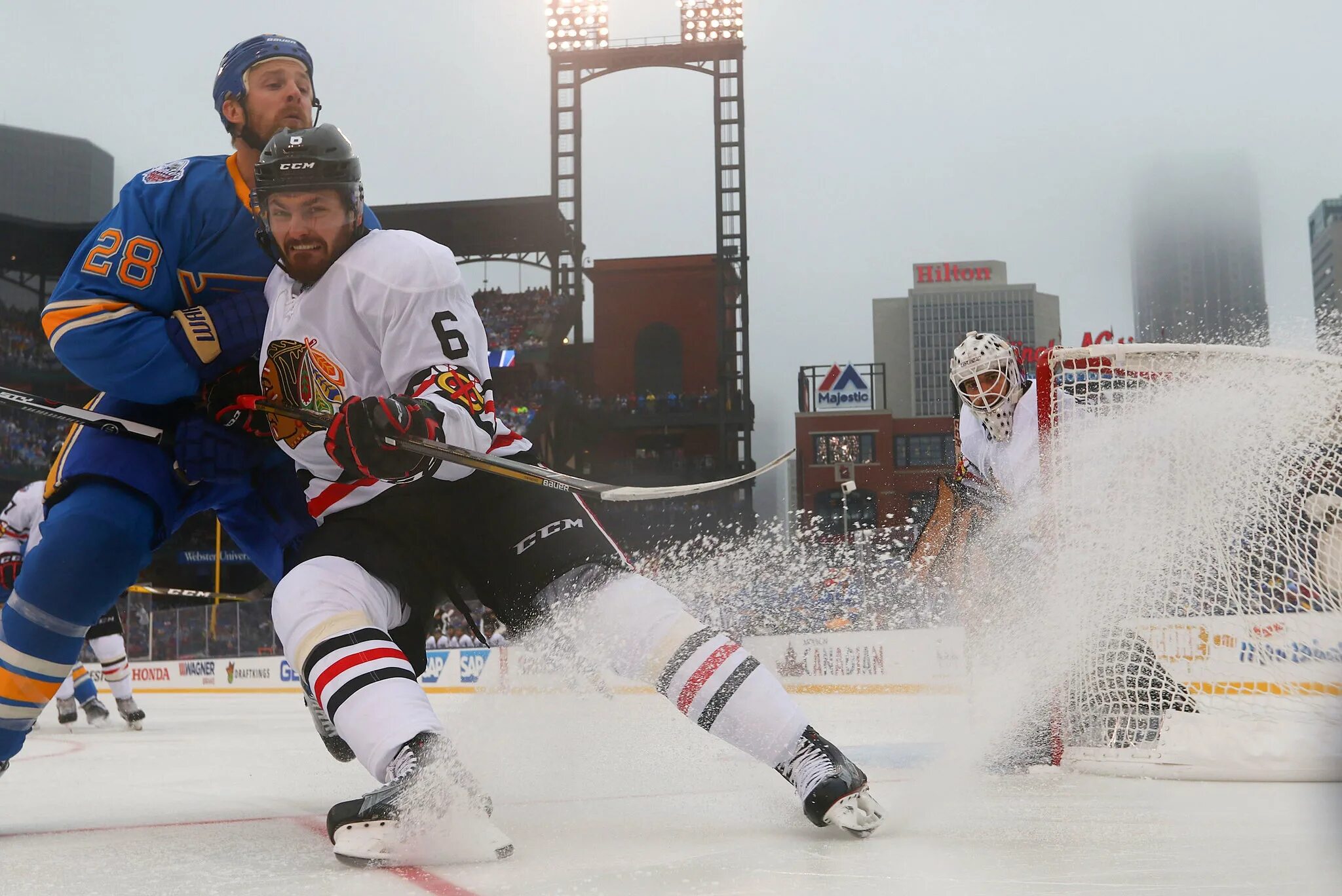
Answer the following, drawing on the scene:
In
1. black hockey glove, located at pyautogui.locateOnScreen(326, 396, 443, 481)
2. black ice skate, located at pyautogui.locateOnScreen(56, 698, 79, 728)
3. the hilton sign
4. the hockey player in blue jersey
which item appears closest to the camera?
black hockey glove, located at pyautogui.locateOnScreen(326, 396, 443, 481)

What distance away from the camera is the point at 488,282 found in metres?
20.7

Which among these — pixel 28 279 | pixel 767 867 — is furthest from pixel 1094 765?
pixel 28 279

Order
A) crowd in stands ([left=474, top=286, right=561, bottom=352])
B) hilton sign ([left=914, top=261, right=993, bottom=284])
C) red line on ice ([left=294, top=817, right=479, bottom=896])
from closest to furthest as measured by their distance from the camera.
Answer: red line on ice ([left=294, top=817, right=479, bottom=896]) < crowd in stands ([left=474, top=286, right=561, bottom=352]) < hilton sign ([left=914, top=261, right=993, bottom=284])

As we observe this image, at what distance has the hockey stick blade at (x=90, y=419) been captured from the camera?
193cm

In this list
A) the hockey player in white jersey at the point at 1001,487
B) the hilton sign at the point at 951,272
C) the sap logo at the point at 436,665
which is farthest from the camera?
the hilton sign at the point at 951,272

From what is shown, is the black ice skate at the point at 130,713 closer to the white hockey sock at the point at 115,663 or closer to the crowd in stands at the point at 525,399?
the white hockey sock at the point at 115,663

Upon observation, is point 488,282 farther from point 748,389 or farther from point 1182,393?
point 1182,393

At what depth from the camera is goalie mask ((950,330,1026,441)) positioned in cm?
285

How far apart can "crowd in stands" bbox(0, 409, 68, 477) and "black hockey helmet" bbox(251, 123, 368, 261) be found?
60.3ft

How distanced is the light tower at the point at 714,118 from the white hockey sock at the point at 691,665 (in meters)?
17.8

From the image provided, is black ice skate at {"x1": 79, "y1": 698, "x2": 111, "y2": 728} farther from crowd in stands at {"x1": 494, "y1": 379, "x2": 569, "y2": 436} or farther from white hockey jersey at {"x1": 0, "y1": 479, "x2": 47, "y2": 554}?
crowd in stands at {"x1": 494, "y1": 379, "x2": 569, "y2": 436}

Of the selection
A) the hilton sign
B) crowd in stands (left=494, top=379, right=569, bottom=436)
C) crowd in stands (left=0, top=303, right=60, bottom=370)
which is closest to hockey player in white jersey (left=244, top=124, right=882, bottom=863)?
crowd in stands (left=494, top=379, right=569, bottom=436)

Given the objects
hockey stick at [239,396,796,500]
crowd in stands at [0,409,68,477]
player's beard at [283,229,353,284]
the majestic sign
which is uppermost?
the majestic sign

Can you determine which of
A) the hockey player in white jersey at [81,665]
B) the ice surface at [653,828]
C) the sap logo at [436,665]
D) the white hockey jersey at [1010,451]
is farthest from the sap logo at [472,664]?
the white hockey jersey at [1010,451]
